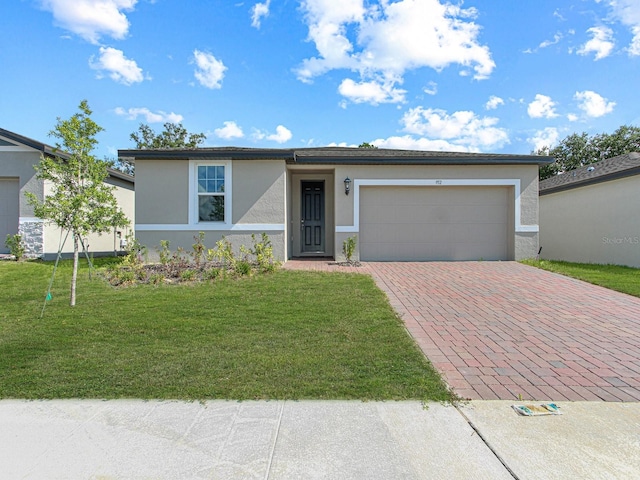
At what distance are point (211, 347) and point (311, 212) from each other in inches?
339

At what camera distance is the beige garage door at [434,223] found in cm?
1114

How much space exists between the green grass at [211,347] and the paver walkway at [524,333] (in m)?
0.41

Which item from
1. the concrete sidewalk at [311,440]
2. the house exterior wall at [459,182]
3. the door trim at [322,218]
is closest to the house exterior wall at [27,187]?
the door trim at [322,218]

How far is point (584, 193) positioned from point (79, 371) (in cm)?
1601

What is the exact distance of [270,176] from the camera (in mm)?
10281

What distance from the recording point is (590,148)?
29.7 metres

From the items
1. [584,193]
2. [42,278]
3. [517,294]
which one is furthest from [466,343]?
[584,193]

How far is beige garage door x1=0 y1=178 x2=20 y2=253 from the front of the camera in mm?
12102

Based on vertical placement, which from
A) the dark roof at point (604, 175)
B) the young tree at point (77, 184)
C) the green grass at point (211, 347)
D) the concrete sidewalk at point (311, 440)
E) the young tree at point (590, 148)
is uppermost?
the young tree at point (590, 148)

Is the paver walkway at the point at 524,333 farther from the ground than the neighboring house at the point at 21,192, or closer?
closer

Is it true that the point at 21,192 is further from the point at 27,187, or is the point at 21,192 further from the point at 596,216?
the point at 596,216

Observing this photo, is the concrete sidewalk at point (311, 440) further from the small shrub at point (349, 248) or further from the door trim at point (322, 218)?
the door trim at point (322, 218)

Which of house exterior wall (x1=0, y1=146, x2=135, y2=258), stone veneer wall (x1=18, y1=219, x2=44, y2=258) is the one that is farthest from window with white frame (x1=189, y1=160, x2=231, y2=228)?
stone veneer wall (x1=18, y1=219, x2=44, y2=258)

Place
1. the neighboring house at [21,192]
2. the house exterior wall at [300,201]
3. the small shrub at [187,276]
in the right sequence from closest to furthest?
the small shrub at [187,276]
the neighboring house at [21,192]
the house exterior wall at [300,201]
